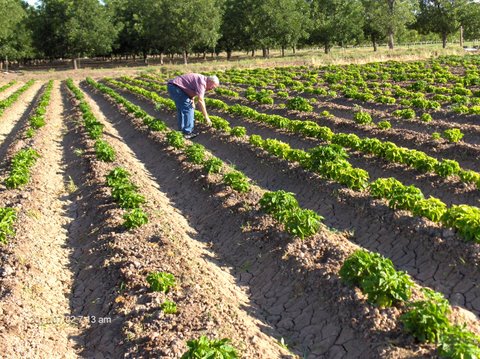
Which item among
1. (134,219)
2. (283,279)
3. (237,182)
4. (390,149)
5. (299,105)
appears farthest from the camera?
(299,105)

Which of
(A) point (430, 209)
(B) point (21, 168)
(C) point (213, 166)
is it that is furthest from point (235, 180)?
(B) point (21, 168)

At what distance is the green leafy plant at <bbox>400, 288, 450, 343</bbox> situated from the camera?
5.18 meters

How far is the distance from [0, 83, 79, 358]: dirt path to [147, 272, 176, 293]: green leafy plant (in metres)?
1.28

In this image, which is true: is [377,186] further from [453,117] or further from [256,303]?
[453,117]

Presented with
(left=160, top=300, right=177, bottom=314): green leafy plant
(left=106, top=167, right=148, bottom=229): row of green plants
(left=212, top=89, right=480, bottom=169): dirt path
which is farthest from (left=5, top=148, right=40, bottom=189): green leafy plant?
(left=212, top=89, right=480, bottom=169): dirt path

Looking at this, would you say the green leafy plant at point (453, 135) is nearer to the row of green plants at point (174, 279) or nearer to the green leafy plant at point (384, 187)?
the green leafy plant at point (384, 187)

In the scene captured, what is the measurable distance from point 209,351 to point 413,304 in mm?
2606

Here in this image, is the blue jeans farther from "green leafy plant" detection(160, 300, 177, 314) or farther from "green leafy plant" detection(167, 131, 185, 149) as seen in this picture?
"green leafy plant" detection(160, 300, 177, 314)

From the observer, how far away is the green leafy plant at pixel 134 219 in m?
8.96

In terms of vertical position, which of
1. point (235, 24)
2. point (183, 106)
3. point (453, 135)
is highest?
point (235, 24)

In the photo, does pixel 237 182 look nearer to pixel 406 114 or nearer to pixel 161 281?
pixel 161 281

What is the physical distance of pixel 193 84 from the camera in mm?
15664

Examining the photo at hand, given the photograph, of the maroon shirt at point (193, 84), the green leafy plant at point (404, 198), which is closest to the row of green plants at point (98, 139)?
the maroon shirt at point (193, 84)

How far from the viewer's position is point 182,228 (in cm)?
977
